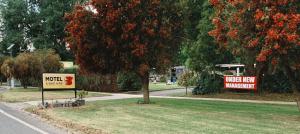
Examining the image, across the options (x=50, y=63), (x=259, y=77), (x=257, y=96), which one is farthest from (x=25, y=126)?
(x=50, y=63)

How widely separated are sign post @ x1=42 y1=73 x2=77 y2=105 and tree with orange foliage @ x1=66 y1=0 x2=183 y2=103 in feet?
7.31

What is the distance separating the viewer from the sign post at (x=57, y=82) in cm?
2352

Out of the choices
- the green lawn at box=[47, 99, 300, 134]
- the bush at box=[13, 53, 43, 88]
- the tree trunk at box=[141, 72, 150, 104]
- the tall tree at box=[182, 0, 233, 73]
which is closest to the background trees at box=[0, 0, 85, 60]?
the bush at box=[13, 53, 43, 88]

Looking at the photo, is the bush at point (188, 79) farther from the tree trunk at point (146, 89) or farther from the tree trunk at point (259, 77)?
the tree trunk at point (146, 89)

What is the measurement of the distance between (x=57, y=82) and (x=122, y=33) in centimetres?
514

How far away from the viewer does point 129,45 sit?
20938 mm

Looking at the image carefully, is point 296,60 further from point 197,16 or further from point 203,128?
point 197,16

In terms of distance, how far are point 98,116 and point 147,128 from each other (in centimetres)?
393

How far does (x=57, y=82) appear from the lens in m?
24.0

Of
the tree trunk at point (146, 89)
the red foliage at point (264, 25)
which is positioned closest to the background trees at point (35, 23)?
the tree trunk at point (146, 89)

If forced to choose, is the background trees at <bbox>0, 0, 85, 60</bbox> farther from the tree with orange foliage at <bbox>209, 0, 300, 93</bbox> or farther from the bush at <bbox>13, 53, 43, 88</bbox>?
the tree with orange foliage at <bbox>209, 0, 300, 93</bbox>

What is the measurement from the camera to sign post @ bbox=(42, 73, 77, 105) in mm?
23516

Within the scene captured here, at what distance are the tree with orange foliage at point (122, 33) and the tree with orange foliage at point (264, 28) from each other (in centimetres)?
655

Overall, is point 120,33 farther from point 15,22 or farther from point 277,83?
point 15,22
